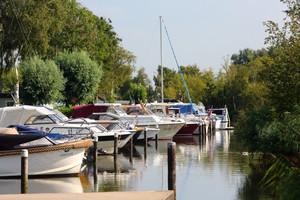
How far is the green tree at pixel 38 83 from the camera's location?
181 ft

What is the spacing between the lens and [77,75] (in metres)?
60.9

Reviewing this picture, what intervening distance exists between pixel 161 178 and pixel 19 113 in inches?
508

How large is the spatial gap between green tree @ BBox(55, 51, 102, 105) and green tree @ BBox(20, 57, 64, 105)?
181 inches

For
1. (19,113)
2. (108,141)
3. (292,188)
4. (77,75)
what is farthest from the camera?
(77,75)

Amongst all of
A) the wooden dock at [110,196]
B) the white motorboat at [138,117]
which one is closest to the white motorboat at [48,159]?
the wooden dock at [110,196]

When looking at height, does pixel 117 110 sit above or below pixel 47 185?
above

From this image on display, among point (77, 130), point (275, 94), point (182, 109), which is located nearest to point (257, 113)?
point (275, 94)

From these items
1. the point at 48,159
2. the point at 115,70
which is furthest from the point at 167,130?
the point at 115,70

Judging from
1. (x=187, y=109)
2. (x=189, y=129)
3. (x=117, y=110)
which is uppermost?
(x=187, y=109)

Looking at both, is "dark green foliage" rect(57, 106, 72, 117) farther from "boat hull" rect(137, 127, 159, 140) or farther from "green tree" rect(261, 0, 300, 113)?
"green tree" rect(261, 0, 300, 113)

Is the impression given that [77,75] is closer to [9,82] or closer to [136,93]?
[9,82]

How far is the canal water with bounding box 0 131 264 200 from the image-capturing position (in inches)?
999

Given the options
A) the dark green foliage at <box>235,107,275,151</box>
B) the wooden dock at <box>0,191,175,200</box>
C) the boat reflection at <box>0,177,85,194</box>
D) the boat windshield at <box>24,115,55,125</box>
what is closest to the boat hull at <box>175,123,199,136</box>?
the boat windshield at <box>24,115,55,125</box>

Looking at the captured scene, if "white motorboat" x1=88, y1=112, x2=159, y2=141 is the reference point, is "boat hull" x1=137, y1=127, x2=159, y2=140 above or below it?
below
